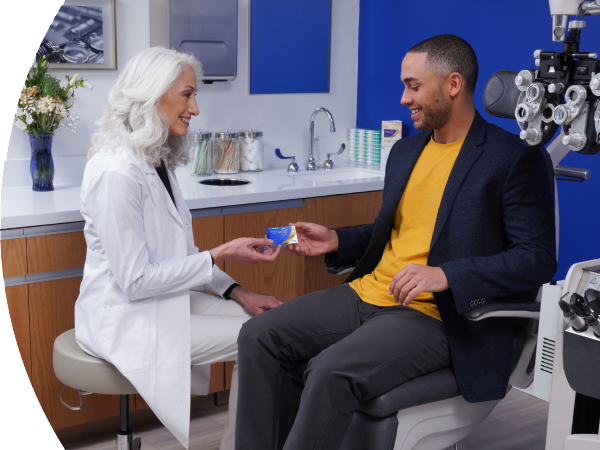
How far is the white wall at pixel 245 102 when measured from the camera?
294cm

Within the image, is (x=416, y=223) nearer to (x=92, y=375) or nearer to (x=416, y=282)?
(x=416, y=282)

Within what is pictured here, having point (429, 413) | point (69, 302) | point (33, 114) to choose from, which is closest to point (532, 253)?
point (429, 413)

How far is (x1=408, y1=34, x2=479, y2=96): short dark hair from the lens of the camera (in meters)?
1.99

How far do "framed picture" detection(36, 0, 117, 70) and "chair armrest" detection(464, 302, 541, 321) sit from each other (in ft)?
6.59

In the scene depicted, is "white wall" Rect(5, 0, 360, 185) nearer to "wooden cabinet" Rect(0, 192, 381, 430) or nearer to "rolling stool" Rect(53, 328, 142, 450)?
"wooden cabinet" Rect(0, 192, 381, 430)

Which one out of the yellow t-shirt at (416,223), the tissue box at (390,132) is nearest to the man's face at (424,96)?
the yellow t-shirt at (416,223)

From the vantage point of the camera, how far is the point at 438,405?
176 cm

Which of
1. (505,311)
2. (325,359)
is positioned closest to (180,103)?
(325,359)

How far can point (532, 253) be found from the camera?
1.78m

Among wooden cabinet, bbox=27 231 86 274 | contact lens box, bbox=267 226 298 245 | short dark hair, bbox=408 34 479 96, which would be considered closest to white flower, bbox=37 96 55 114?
wooden cabinet, bbox=27 231 86 274

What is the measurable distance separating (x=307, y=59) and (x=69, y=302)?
1915 millimetres

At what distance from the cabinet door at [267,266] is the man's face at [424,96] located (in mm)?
976

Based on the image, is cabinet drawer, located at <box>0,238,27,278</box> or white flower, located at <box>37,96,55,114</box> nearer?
cabinet drawer, located at <box>0,238,27,278</box>

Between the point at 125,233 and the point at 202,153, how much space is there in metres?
1.41
